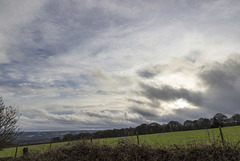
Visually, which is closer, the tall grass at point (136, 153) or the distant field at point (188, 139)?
the tall grass at point (136, 153)

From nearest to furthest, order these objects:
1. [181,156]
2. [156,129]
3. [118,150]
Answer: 1. [181,156]
2. [118,150]
3. [156,129]

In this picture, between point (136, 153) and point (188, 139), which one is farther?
point (188, 139)

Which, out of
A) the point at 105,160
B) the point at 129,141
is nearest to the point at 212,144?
the point at 129,141

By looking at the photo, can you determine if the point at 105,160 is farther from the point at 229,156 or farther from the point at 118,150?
the point at 229,156

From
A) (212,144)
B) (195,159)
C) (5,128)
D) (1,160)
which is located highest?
(5,128)

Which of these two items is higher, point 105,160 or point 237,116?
point 237,116

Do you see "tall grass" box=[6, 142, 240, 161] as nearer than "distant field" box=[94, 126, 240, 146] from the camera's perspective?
Yes

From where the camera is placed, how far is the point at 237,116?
230ft

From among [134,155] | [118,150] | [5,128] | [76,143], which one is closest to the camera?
[134,155]

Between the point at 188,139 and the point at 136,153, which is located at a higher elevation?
the point at 188,139

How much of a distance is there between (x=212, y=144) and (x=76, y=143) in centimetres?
957

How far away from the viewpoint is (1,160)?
14305 millimetres

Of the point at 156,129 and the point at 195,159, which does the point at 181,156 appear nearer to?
the point at 195,159

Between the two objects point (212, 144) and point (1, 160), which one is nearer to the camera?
point (212, 144)
